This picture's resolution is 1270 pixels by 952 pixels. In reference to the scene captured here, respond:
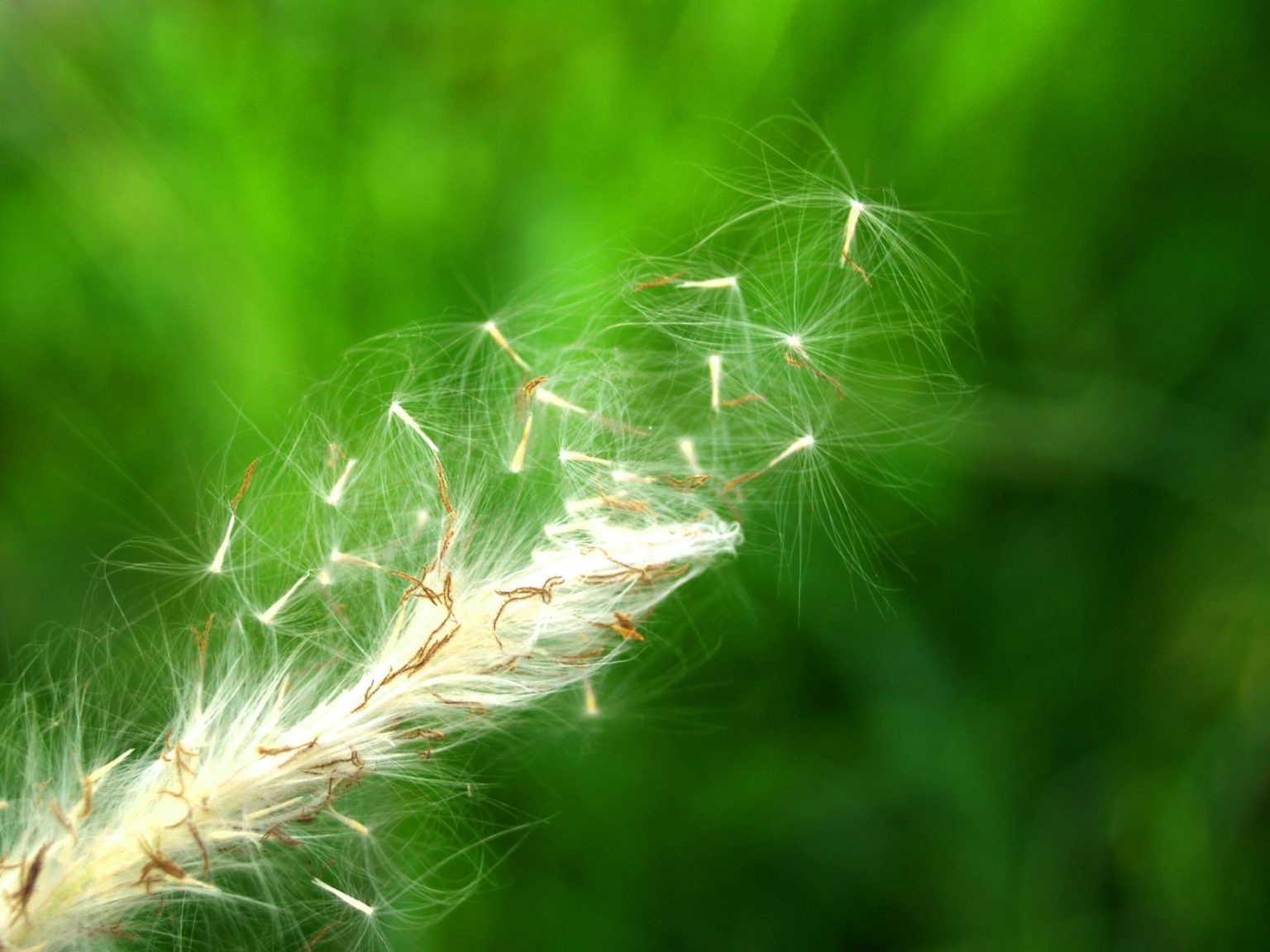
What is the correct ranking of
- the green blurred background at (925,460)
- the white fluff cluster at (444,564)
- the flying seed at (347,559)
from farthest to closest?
the green blurred background at (925,460) → the flying seed at (347,559) → the white fluff cluster at (444,564)

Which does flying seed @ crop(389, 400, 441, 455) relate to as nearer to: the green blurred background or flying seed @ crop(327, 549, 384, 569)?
flying seed @ crop(327, 549, 384, 569)

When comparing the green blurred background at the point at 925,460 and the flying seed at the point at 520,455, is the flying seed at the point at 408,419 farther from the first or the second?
the green blurred background at the point at 925,460

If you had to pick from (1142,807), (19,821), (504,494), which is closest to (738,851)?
(1142,807)

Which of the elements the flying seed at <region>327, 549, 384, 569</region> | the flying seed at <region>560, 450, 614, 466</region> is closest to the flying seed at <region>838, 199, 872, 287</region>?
the flying seed at <region>560, 450, 614, 466</region>

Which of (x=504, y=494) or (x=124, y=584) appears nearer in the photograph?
(x=504, y=494)

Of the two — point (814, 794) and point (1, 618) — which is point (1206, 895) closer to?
point (814, 794)

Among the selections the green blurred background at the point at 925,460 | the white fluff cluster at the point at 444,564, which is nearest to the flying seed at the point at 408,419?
the white fluff cluster at the point at 444,564

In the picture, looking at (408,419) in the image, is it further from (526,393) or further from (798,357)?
(798,357)

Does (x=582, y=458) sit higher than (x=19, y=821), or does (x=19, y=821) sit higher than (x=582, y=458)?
(x=582, y=458)
